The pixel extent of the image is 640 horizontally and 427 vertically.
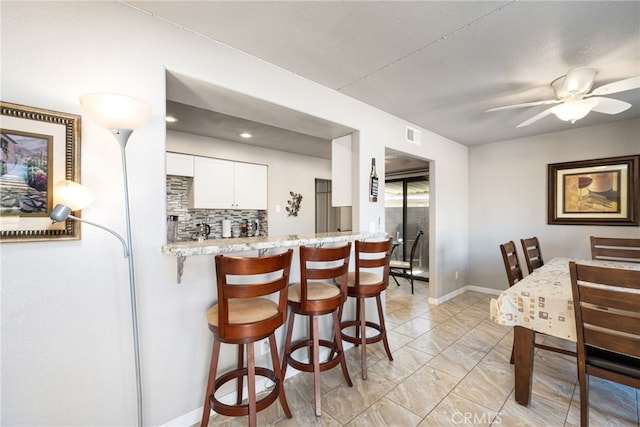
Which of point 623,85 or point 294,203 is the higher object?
point 623,85

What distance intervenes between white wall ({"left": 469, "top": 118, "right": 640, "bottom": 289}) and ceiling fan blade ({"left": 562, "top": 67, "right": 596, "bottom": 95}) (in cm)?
192

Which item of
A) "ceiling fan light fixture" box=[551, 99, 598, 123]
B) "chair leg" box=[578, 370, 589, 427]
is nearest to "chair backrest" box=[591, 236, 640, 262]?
"ceiling fan light fixture" box=[551, 99, 598, 123]

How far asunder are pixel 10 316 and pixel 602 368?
9.65 ft

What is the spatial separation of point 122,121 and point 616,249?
431cm

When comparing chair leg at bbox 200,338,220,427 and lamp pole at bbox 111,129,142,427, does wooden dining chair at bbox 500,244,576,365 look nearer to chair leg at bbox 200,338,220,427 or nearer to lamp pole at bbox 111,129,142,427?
chair leg at bbox 200,338,220,427

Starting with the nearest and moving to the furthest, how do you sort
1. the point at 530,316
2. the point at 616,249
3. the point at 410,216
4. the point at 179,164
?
the point at 530,316 → the point at 616,249 → the point at 179,164 → the point at 410,216

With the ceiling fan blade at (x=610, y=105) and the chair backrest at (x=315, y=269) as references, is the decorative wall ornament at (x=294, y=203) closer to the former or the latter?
the chair backrest at (x=315, y=269)

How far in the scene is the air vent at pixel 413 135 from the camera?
11.0ft

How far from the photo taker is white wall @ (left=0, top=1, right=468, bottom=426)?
4.03 feet

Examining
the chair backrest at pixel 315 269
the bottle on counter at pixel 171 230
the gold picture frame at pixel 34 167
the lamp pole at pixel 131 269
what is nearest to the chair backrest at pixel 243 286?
the chair backrest at pixel 315 269

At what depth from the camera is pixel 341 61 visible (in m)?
2.03

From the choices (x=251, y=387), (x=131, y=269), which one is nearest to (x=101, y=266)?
(x=131, y=269)

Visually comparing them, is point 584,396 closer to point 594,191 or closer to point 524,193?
point 594,191

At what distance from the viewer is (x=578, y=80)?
6.95 ft
